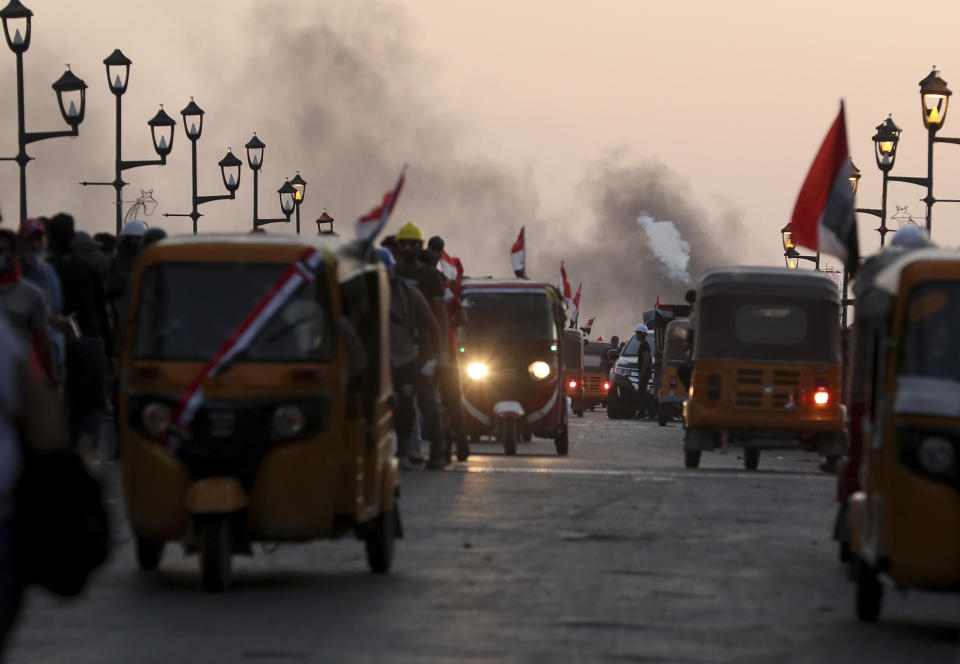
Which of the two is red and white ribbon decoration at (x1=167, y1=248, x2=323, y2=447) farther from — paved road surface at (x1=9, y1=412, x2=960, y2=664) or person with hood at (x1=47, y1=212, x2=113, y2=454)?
person with hood at (x1=47, y1=212, x2=113, y2=454)

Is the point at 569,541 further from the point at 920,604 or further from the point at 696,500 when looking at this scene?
the point at 696,500

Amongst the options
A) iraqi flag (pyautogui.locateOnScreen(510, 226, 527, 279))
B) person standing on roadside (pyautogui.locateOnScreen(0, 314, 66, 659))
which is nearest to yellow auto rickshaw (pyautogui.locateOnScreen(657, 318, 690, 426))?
iraqi flag (pyautogui.locateOnScreen(510, 226, 527, 279))

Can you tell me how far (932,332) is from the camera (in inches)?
402

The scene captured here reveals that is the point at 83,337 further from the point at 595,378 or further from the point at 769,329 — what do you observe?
the point at 595,378

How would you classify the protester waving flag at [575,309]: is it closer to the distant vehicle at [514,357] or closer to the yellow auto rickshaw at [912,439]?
the distant vehicle at [514,357]

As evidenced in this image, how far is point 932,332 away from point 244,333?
139 inches

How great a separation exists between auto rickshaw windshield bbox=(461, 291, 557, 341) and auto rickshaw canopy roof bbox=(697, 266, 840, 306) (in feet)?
9.18

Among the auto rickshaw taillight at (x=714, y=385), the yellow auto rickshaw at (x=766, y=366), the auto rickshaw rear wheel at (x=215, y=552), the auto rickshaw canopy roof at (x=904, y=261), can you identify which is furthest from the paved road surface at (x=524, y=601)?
the auto rickshaw taillight at (x=714, y=385)

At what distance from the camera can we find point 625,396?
5288 centimetres

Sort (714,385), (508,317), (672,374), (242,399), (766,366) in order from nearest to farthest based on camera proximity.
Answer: (242,399), (766,366), (714,385), (508,317), (672,374)

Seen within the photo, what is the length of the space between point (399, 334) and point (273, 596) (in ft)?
29.5

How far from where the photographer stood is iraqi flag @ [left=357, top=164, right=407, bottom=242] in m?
13.2

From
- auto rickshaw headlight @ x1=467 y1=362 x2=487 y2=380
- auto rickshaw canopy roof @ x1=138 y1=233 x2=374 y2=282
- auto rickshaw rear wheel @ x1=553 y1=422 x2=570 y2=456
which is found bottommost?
auto rickshaw rear wheel @ x1=553 y1=422 x2=570 y2=456

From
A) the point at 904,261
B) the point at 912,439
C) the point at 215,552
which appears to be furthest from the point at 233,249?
the point at 912,439
